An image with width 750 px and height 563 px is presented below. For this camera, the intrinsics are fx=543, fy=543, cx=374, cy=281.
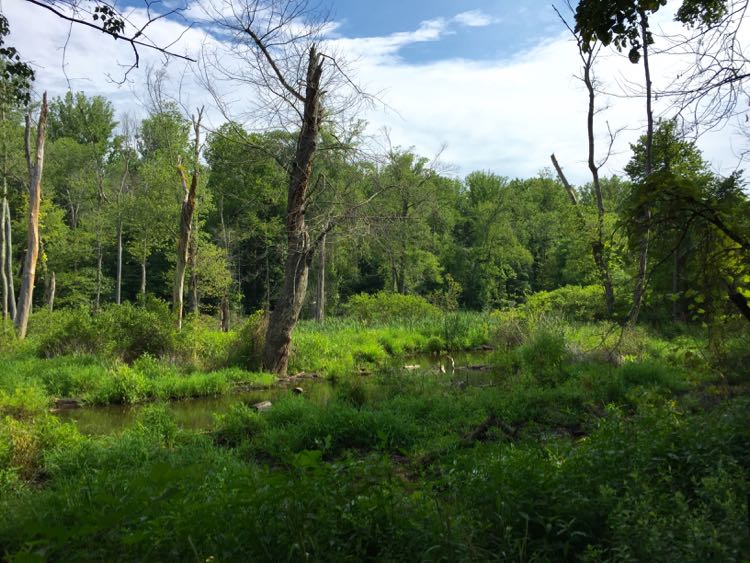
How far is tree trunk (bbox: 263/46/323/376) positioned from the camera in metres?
13.3

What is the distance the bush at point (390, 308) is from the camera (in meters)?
25.1

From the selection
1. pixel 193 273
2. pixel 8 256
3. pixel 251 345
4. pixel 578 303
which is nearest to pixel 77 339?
pixel 251 345

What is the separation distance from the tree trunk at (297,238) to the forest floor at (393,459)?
1.04m

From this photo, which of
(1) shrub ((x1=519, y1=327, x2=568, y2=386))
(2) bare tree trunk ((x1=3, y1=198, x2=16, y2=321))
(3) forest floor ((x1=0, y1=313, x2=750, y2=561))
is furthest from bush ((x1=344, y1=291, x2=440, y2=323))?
(2) bare tree trunk ((x1=3, y1=198, x2=16, y2=321))

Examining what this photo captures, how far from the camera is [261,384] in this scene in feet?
42.6

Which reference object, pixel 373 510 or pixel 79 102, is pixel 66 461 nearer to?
pixel 373 510

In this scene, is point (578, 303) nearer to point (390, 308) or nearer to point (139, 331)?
point (390, 308)

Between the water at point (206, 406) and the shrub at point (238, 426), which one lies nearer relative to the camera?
the shrub at point (238, 426)

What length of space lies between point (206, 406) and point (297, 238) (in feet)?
15.2

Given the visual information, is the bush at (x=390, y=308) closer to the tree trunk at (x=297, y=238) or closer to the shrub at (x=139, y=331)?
the tree trunk at (x=297, y=238)

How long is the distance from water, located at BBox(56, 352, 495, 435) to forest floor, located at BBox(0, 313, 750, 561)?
143mm

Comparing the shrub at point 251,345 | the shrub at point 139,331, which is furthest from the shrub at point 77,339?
the shrub at point 251,345

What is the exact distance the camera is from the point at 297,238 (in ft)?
44.9

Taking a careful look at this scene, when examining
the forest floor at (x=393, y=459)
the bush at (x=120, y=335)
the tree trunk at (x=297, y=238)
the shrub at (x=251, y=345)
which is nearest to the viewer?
the forest floor at (x=393, y=459)
